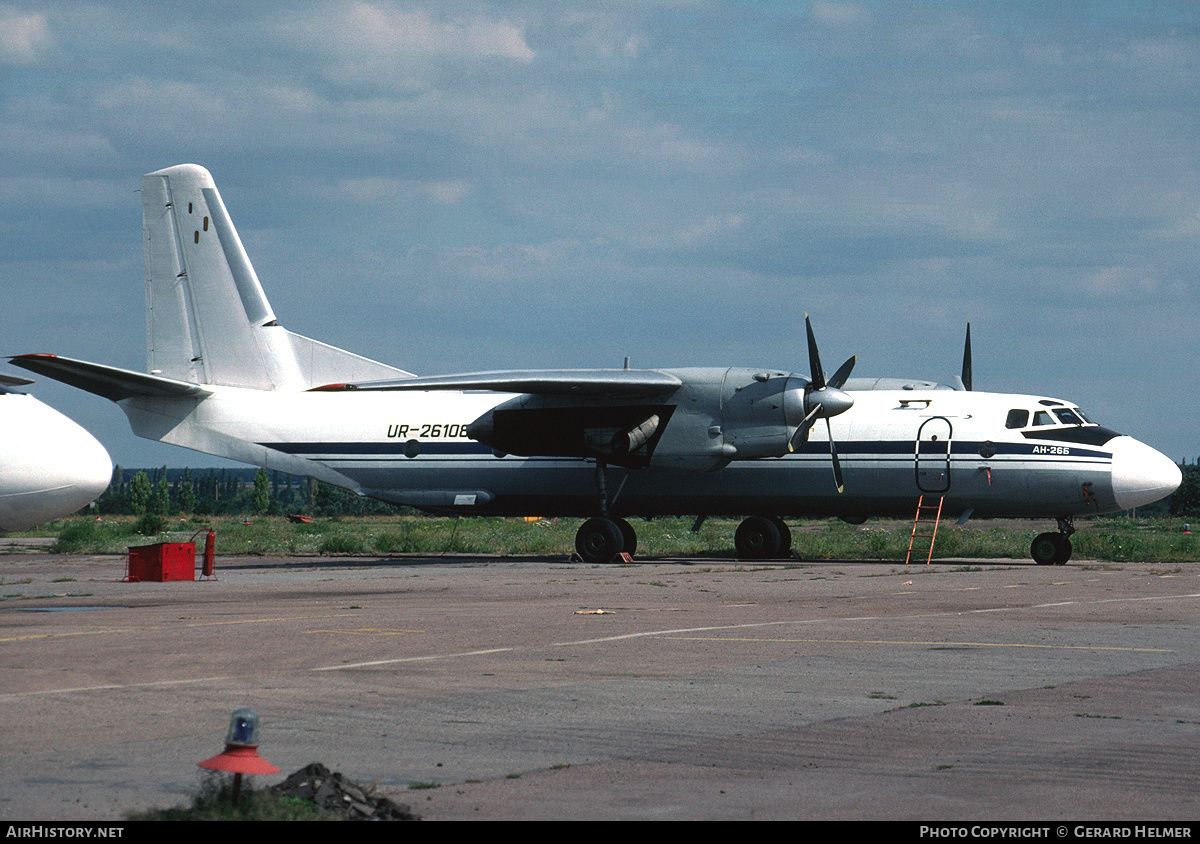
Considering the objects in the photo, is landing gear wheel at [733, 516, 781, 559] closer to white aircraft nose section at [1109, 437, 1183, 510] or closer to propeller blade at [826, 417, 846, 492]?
propeller blade at [826, 417, 846, 492]

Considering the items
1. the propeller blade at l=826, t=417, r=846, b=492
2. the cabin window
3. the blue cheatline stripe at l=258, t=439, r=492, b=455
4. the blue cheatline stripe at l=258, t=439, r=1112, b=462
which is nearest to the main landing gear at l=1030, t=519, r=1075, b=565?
the blue cheatline stripe at l=258, t=439, r=1112, b=462

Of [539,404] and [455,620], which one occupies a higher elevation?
[539,404]

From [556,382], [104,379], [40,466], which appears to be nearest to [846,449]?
[556,382]

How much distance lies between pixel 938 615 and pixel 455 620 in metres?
6.40

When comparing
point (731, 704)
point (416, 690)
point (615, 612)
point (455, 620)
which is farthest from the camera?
point (615, 612)

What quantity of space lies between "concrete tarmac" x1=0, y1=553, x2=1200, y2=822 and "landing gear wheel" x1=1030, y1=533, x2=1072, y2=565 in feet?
30.5

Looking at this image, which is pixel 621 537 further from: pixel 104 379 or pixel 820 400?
pixel 104 379

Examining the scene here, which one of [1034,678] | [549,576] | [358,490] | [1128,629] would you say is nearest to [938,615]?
[1128,629]

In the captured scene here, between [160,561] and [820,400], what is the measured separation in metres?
14.4

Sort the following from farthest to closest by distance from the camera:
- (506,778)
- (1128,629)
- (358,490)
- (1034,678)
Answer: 1. (358,490)
2. (1128,629)
3. (1034,678)
4. (506,778)

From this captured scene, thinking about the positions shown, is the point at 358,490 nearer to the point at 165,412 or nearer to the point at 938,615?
the point at 165,412

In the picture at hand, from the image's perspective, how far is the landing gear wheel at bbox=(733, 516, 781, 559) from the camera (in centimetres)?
3278

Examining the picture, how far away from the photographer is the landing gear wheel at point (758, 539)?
32.8 m

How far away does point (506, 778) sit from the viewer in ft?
23.5
